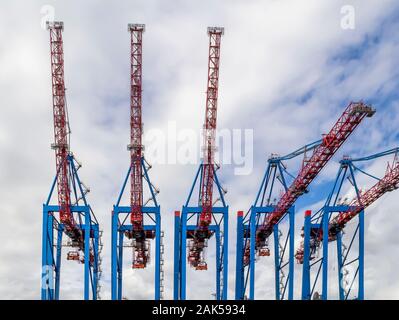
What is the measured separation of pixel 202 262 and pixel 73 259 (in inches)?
582

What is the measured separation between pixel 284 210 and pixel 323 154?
32.7ft

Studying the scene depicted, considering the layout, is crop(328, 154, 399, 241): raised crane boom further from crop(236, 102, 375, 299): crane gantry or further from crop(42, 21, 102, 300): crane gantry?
crop(42, 21, 102, 300): crane gantry

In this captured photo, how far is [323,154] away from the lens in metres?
48.4

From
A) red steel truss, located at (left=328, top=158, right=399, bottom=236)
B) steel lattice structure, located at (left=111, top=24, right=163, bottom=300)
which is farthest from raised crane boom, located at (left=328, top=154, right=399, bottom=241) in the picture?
steel lattice structure, located at (left=111, top=24, right=163, bottom=300)

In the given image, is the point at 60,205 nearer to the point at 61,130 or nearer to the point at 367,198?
the point at 61,130

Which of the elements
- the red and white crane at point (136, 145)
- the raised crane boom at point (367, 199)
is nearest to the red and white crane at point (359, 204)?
Result: the raised crane boom at point (367, 199)

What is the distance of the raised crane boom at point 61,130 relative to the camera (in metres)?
49.7

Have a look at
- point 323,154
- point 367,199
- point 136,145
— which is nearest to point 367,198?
point 367,199

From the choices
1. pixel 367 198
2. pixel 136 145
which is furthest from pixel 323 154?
pixel 136 145

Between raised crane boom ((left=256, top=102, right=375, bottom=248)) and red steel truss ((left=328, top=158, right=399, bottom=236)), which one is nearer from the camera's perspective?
raised crane boom ((left=256, top=102, right=375, bottom=248))

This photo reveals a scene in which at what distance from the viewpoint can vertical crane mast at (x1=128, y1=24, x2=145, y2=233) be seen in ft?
167

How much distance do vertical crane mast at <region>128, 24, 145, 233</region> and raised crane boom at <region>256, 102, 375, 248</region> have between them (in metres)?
14.8
